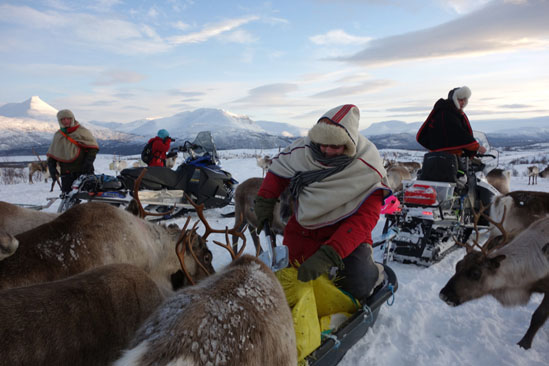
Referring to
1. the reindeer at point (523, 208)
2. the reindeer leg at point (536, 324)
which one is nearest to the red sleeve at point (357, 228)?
the reindeer leg at point (536, 324)

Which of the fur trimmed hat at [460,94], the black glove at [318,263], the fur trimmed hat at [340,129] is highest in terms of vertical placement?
the fur trimmed hat at [460,94]

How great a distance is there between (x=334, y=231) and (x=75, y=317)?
6.27ft

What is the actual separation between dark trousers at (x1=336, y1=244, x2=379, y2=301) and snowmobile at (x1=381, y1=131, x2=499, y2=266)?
78.5 inches

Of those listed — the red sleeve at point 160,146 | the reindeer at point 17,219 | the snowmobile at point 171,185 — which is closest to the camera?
the reindeer at point 17,219

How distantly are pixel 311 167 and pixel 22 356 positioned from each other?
219 cm

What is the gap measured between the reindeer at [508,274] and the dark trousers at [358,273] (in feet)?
4.02

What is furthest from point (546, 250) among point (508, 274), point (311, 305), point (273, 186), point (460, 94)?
point (460, 94)

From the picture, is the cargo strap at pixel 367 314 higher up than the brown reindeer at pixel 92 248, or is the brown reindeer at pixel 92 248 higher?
the brown reindeer at pixel 92 248

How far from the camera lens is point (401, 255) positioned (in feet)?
16.9

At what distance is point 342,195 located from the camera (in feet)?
8.44

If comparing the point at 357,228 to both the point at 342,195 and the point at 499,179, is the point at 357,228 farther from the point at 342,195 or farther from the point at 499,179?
the point at 499,179

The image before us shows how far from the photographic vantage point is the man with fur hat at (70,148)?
6395mm

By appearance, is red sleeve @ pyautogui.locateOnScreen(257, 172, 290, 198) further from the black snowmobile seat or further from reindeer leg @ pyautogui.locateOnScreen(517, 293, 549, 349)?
the black snowmobile seat

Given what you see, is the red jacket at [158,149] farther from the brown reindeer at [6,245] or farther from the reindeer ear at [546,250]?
the reindeer ear at [546,250]
